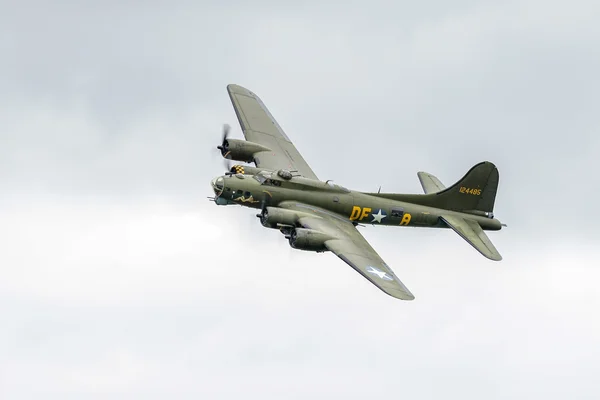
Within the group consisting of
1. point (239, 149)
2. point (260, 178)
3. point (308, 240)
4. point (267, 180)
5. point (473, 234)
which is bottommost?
point (308, 240)

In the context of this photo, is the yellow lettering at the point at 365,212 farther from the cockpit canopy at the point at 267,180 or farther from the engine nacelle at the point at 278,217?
the cockpit canopy at the point at 267,180

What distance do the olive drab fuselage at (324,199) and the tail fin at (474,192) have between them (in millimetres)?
659

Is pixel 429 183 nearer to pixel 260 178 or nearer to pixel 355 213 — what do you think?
pixel 355 213

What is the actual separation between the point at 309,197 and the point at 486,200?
11.5 metres

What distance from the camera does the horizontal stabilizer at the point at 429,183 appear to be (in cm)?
6860

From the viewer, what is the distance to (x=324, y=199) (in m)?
64.2

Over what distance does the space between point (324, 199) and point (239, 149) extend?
698 cm

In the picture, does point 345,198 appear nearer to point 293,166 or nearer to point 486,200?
point 293,166

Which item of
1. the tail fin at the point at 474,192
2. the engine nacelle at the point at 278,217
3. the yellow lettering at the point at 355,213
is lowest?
the engine nacelle at the point at 278,217

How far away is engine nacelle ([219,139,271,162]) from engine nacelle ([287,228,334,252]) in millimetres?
10143

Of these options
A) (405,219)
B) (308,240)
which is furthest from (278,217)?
(405,219)

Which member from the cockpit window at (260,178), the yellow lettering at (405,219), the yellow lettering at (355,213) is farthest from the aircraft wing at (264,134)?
the yellow lettering at (405,219)

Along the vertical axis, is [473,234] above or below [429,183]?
below

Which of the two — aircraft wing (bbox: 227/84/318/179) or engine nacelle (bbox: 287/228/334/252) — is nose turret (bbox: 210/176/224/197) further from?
engine nacelle (bbox: 287/228/334/252)
